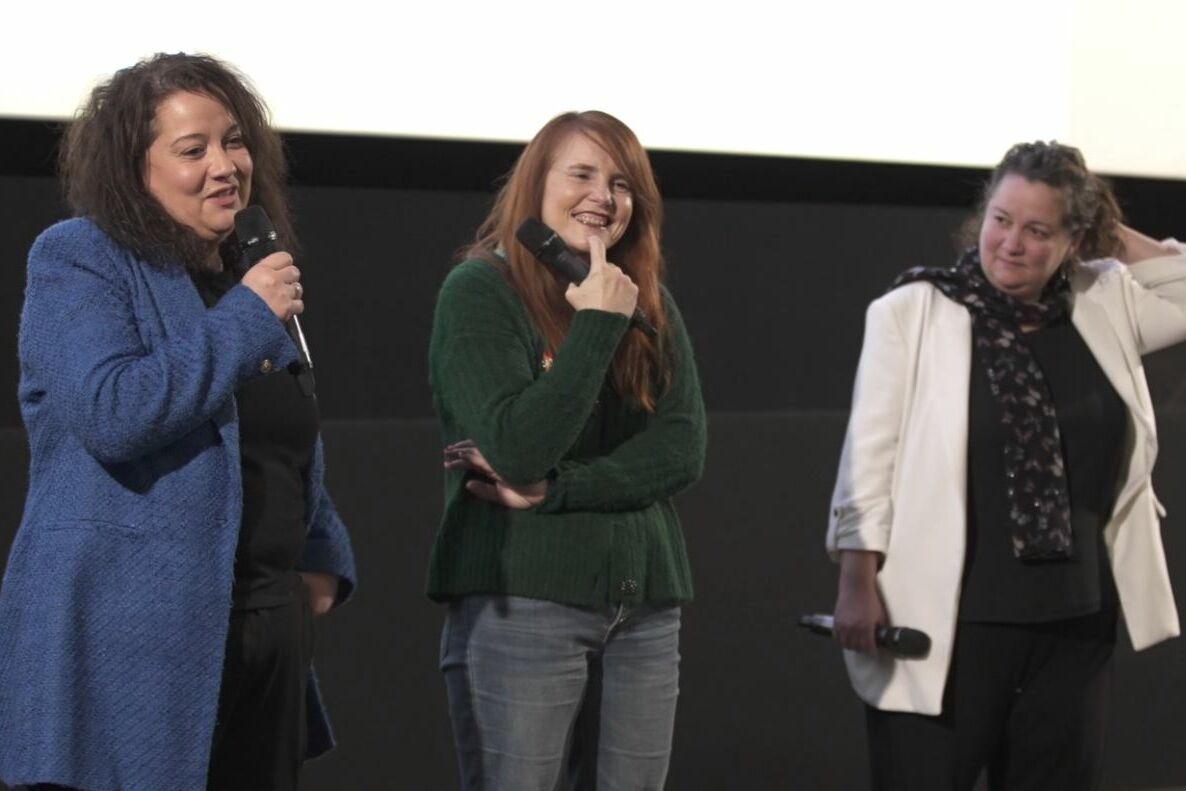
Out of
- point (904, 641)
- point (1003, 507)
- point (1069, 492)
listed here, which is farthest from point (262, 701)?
point (1069, 492)

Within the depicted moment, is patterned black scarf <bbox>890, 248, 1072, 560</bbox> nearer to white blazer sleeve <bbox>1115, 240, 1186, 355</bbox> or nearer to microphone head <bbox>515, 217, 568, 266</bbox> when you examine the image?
white blazer sleeve <bbox>1115, 240, 1186, 355</bbox>

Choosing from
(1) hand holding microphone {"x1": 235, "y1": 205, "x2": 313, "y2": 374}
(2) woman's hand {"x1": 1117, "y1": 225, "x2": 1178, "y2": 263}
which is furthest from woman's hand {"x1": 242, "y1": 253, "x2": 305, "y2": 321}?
(2) woman's hand {"x1": 1117, "y1": 225, "x2": 1178, "y2": 263}

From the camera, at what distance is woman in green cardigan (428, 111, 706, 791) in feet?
6.81

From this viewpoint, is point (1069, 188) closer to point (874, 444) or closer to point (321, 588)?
point (874, 444)

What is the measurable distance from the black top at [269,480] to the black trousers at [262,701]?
3 cm

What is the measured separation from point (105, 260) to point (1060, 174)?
→ 5.51 ft

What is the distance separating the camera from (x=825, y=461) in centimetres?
379

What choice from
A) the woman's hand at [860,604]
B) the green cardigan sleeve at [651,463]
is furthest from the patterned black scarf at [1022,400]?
the green cardigan sleeve at [651,463]

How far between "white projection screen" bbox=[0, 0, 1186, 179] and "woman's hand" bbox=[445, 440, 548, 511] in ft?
3.87

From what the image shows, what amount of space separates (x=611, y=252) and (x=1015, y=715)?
105 centimetres

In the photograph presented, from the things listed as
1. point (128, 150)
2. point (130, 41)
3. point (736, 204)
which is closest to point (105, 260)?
point (128, 150)

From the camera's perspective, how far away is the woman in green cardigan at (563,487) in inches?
81.7

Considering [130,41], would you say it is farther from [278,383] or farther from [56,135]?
[278,383]

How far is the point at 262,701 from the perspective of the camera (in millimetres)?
1904
